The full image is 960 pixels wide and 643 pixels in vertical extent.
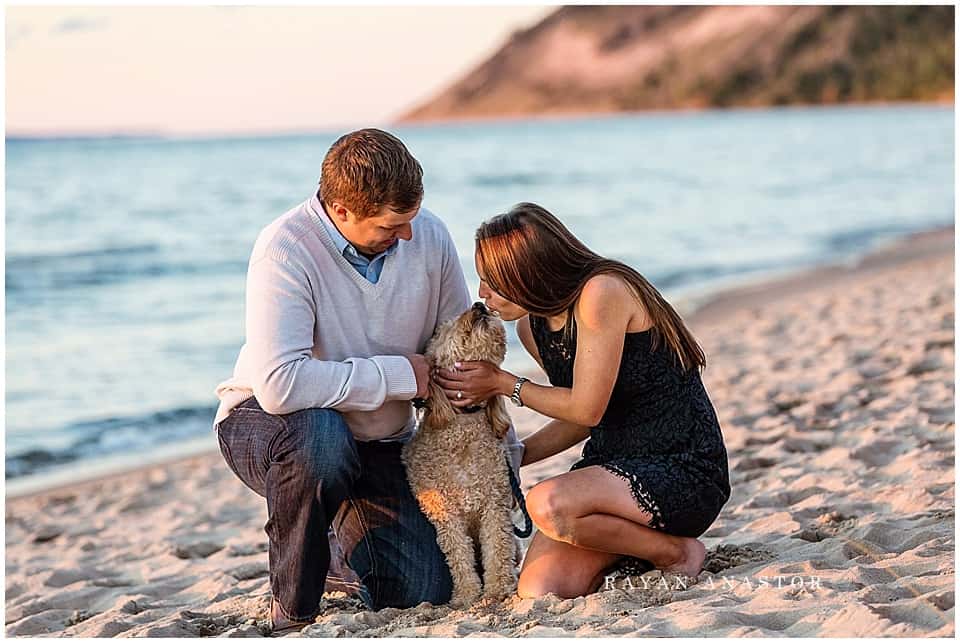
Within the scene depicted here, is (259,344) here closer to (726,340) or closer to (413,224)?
(413,224)

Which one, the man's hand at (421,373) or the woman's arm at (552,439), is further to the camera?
the woman's arm at (552,439)

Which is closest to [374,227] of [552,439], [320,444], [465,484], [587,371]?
[320,444]

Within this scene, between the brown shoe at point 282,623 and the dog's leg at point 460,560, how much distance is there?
53 centimetres

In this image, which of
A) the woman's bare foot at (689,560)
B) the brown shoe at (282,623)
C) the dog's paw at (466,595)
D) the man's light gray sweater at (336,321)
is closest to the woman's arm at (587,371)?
the man's light gray sweater at (336,321)

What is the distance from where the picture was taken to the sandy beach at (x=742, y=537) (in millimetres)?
3369

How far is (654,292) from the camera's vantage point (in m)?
3.82

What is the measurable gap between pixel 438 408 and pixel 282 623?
91cm

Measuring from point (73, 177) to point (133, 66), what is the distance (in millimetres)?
12686

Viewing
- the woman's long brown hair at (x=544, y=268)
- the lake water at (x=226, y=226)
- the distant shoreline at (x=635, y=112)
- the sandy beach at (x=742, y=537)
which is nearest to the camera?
the sandy beach at (x=742, y=537)

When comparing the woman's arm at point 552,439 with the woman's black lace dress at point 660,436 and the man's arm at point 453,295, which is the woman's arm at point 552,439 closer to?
the man's arm at point 453,295

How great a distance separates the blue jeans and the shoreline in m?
3.43

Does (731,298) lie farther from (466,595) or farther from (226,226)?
(226,226)

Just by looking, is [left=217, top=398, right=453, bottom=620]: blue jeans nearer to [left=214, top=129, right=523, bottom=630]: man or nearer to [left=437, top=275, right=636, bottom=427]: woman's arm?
[left=214, top=129, right=523, bottom=630]: man

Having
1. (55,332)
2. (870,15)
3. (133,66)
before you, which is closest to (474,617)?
(55,332)
